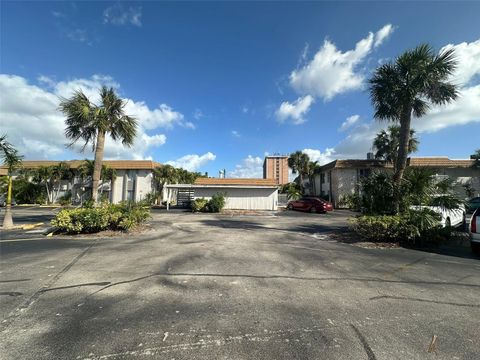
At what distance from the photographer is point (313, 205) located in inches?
1006

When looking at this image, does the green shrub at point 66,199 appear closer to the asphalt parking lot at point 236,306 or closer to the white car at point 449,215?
the asphalt parking lot at point 236,306

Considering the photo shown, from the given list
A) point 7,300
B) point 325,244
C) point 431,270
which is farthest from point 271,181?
point 7,300

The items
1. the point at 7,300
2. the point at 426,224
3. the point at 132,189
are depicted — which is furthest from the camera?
the point at 132,189

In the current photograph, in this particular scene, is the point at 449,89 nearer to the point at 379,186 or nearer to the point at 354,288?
the point at 379,186

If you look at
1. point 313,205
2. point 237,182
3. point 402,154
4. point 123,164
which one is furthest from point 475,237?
point 123,164

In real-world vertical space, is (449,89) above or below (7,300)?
above

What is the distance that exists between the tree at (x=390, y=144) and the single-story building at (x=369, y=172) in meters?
1.38

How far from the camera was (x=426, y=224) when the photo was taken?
29.2ft

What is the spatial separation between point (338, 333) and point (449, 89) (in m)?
13.4

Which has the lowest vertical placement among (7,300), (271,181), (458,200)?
(7,300)

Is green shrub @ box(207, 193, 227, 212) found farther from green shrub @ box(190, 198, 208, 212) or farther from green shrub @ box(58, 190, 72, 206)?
green shrub @ box(58, 190, 72, 206)

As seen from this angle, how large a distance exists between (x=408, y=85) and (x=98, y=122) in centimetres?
1456

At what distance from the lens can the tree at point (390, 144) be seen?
2744 centimetres

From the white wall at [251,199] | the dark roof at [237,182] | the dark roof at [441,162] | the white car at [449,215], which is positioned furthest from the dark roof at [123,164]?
the dark roof at [441,162]
